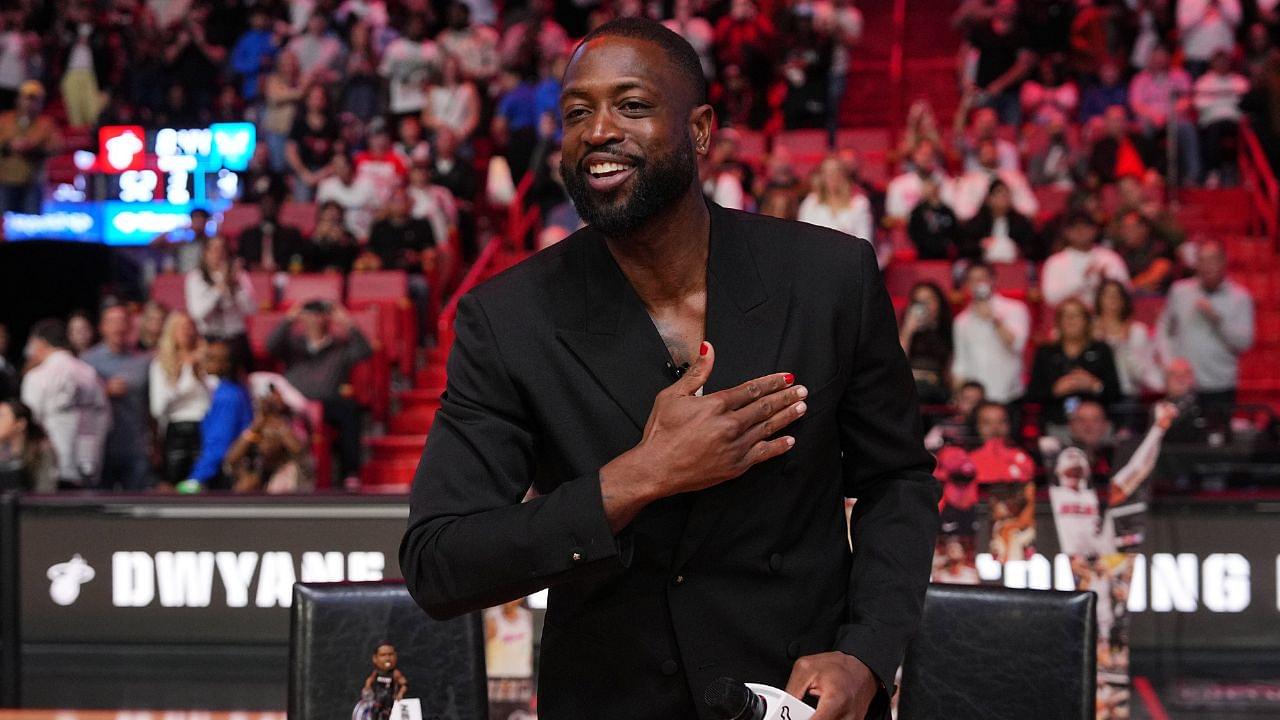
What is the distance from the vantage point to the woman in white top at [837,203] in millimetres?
9742

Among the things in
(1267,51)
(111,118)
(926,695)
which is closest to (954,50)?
(1267,51)

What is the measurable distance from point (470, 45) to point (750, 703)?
11.9 meters

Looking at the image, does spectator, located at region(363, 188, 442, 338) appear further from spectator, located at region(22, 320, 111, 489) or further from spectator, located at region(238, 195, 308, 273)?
spectator, located at region(22, 320, 111, 489)

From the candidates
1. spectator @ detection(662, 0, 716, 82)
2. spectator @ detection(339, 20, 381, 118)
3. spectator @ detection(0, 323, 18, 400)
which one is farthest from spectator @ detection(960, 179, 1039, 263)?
spectator @ detection(0, 323, 18, 400)

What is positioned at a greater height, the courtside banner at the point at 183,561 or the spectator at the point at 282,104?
the spectator at the point at 282,104

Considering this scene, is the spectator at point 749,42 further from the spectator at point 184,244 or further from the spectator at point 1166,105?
the spectator at point 184,244

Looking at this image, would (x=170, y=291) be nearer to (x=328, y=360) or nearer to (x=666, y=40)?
(x=328, y=360)

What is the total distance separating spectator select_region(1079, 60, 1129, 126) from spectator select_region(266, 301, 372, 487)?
6314 millimetres

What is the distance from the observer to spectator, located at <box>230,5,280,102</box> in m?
14.3

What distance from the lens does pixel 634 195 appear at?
2.06 metres

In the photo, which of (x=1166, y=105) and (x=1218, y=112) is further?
(x=1166, y=105)

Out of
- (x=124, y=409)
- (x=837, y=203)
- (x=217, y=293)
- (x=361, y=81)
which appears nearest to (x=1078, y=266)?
(x=837, y=203)

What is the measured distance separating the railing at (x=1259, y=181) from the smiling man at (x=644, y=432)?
1007cm

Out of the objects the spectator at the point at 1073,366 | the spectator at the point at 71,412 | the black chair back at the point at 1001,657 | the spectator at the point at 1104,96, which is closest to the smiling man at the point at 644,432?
the black chair back at the point at 1001,657
